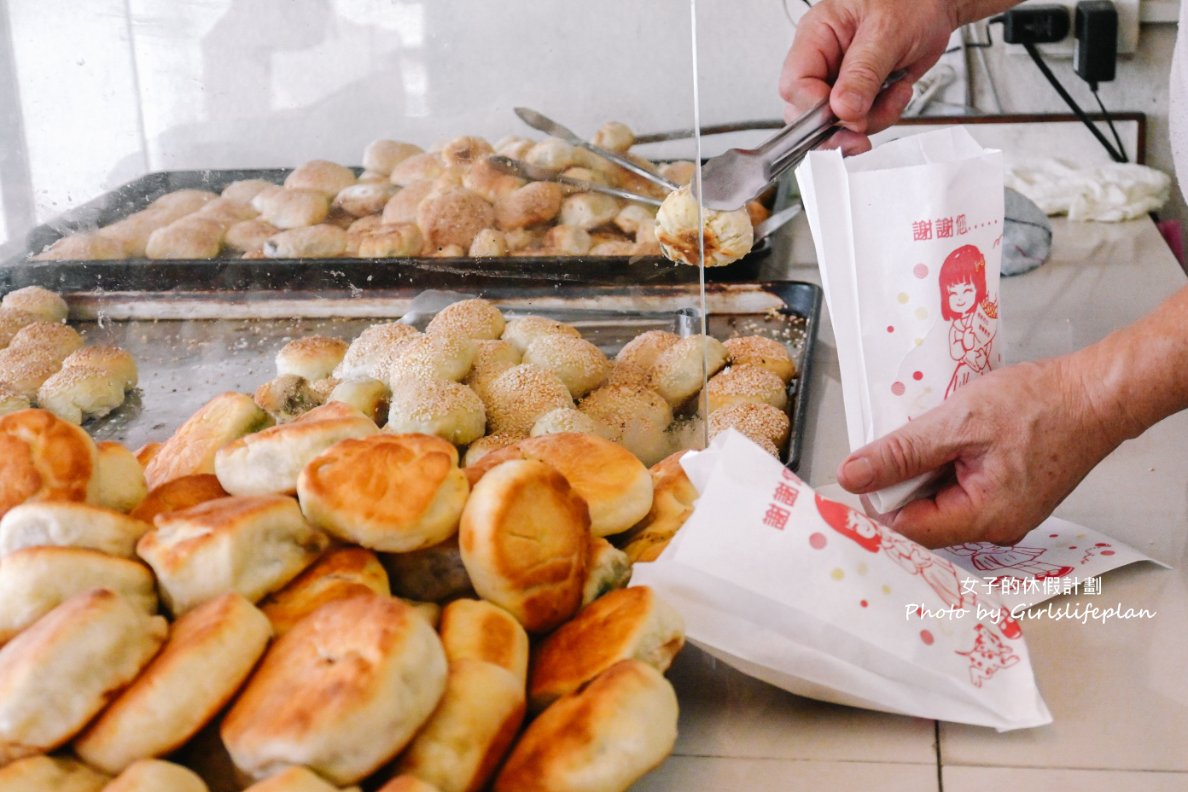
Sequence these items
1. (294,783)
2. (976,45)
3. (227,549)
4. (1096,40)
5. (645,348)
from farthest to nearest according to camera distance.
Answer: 1. (976,45)
2. (1096,40)
3. (645,348)
4. (227,549)
5. (294,783)

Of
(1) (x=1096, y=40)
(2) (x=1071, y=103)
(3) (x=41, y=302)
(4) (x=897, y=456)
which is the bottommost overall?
(4) (x=897, y=456)

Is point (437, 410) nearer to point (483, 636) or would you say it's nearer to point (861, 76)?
point (483, 636)

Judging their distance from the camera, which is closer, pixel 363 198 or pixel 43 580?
pixel 43 580

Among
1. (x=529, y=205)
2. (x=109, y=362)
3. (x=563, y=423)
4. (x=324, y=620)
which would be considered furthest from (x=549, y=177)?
(x=324, y=620)

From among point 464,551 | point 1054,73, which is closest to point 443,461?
point 464,551

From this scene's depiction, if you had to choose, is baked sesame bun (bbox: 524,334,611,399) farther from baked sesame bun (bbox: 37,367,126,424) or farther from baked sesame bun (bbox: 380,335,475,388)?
baked sesame bun (bbox: 37,367,126,424)

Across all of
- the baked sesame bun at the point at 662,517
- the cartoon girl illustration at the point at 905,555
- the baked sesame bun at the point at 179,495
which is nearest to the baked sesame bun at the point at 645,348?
the baked sesame bun at the point at 662,517

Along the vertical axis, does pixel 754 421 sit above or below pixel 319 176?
below

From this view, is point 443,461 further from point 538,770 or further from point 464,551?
point 538,770

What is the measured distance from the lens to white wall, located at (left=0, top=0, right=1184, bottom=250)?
38.4 inches

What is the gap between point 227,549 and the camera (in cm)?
59

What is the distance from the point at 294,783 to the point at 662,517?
0.35 m

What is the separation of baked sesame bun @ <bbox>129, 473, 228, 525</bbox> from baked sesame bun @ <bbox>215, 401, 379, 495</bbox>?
15mm

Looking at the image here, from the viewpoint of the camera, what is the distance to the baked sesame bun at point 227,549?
23.1 inches
